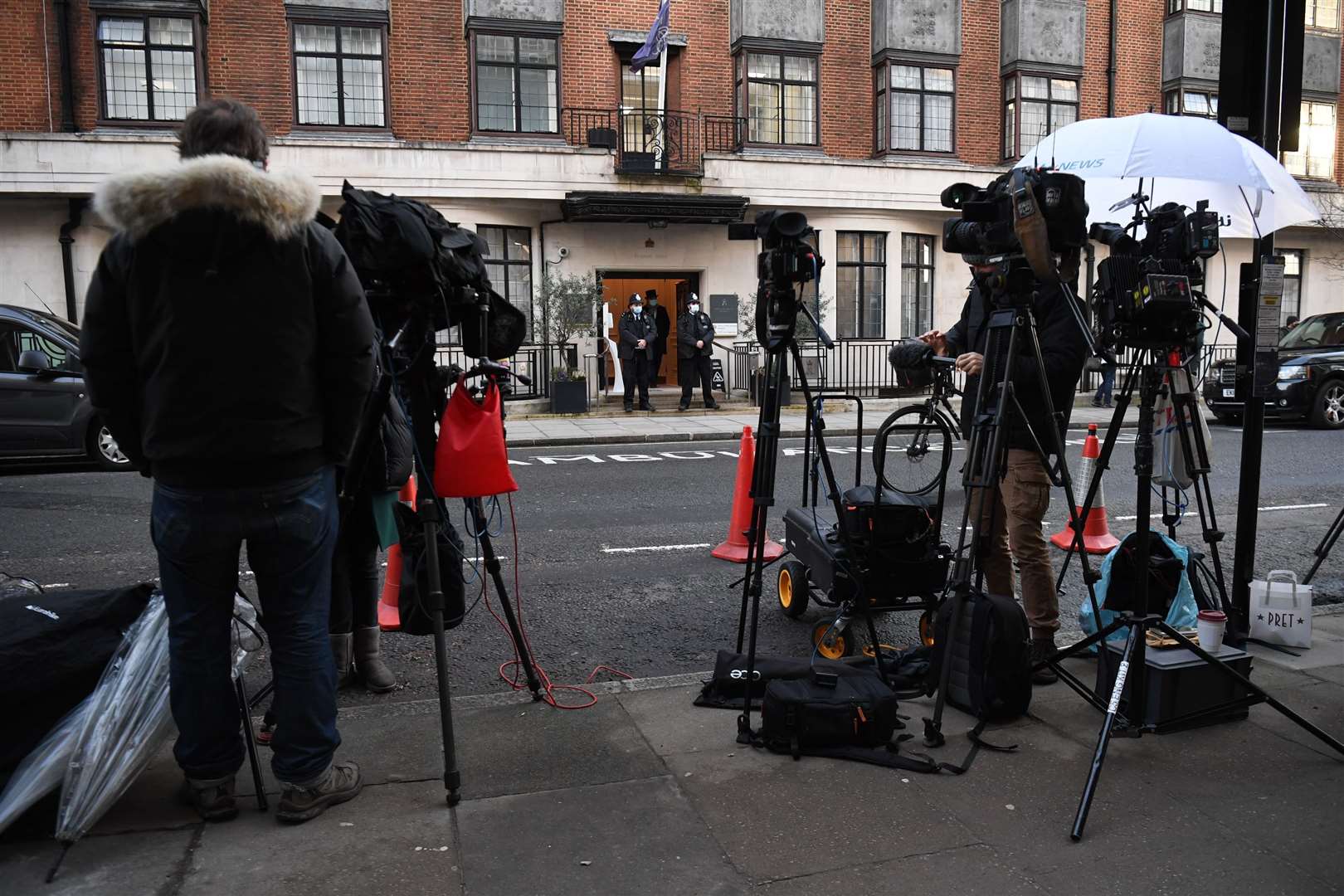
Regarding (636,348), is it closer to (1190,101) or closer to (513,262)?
(513,262)

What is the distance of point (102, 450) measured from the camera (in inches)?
466

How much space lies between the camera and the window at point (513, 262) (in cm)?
2119

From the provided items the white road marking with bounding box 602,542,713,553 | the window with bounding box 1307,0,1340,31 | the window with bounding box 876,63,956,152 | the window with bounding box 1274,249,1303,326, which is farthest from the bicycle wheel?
the window with bounding box 1307,0,1340,31

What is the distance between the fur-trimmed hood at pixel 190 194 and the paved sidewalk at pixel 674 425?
478 inches

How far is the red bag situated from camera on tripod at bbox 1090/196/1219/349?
98.8 inches

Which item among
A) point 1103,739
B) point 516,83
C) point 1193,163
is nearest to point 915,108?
point 516,83

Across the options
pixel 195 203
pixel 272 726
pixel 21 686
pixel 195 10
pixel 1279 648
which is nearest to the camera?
pixel 195 203

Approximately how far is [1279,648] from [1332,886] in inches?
94.4

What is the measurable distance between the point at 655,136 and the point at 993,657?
62.4 ft

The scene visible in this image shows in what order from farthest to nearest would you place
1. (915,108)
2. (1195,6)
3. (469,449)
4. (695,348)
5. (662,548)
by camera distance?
(1195,6)
(915,108)
(695,348)
(662,548)
(469,449)

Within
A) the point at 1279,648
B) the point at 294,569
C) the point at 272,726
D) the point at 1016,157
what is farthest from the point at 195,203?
the point at 1016,157

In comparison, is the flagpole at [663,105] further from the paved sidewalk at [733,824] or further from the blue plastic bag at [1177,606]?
the paved sidewalk at [733,824]

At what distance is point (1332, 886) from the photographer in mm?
2938

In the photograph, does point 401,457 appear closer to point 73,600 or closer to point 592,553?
point 73,600
